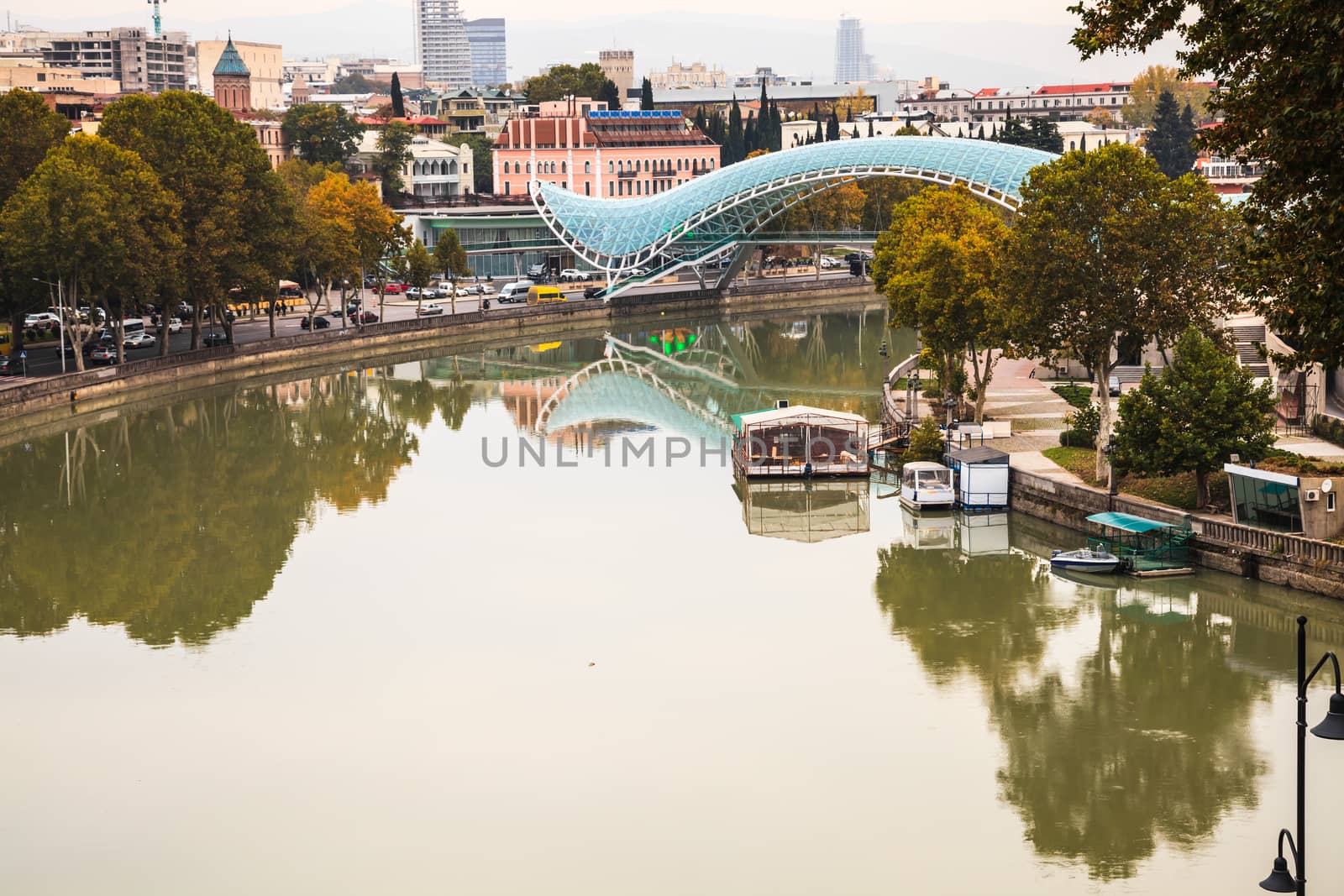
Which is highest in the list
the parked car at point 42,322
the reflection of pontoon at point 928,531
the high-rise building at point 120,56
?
the high-rise building at point 120,56

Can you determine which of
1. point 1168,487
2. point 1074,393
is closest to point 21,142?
point 1074,393

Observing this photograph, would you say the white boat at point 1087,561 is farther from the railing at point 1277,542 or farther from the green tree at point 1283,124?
the green tree at point 1283,124

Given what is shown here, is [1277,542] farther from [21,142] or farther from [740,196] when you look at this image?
[740,196]

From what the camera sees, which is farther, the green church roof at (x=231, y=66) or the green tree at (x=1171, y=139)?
the green church roof at (x=231, y=66)

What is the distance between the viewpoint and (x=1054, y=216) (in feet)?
95.3

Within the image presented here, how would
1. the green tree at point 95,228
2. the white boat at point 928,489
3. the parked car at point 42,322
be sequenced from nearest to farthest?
the white boat at point 928,489 → the green tree at point 95,228 → the parked car at point 42,322

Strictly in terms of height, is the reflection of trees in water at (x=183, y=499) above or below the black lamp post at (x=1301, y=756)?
below

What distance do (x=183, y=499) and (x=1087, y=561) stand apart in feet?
57.2

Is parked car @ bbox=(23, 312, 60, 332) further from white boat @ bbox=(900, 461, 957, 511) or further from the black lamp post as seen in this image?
the black lamp post

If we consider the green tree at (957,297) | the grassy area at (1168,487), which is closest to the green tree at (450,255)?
the green tree at (957,297)

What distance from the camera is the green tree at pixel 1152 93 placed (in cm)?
13652

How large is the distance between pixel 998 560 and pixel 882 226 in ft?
167

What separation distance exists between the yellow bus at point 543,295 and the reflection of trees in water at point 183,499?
20.6 meters

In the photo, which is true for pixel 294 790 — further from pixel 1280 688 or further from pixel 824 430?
pixel 824 430
